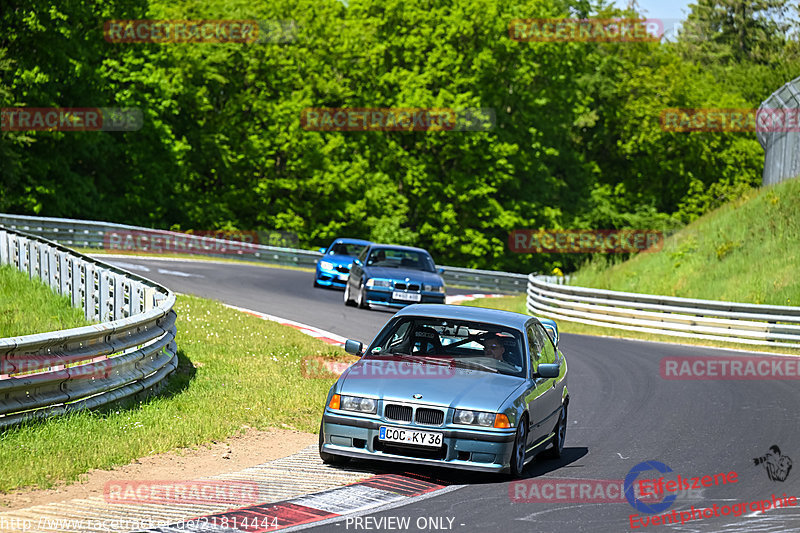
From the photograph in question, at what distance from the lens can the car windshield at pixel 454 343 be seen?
32.6 ft

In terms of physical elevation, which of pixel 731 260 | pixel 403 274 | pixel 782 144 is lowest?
→ pixel 403 274

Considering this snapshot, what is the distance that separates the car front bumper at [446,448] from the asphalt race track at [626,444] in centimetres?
20

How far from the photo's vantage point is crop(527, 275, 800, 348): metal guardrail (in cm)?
2350

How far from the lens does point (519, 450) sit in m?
9.14

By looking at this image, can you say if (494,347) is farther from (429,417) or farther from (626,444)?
(626,444)

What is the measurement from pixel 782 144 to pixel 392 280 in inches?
604

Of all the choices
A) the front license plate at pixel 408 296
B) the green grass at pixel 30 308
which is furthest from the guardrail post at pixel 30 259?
the front license plate at pixel 408 296

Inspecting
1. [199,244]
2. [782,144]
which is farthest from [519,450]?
[199,244]

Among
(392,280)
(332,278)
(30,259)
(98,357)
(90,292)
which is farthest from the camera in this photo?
(332,278)

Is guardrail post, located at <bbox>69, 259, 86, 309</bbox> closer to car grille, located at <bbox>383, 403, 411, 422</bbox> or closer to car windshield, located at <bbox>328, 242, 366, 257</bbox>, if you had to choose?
car grille, located at <bbox>383, 403, 411, 422</bbox>

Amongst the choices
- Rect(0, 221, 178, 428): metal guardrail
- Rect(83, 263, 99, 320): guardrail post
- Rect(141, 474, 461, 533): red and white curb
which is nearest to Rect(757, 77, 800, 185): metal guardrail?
Rect(83, 263, 99, 320): guardrail post

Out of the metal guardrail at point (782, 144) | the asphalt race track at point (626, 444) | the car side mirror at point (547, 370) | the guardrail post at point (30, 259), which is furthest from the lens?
the metal guardrail at point (782, 144)

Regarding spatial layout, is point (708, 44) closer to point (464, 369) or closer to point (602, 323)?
Result: point (602, 323)

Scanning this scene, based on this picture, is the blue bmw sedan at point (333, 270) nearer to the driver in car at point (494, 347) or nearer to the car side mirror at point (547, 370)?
the driver in car at point (494, 347)
